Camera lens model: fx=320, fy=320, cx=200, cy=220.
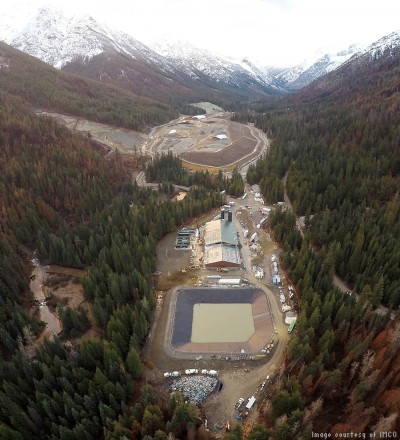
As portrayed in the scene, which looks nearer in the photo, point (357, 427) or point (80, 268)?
point (357, 427)

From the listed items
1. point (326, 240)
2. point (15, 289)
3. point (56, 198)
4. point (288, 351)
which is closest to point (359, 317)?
point (288, 351)

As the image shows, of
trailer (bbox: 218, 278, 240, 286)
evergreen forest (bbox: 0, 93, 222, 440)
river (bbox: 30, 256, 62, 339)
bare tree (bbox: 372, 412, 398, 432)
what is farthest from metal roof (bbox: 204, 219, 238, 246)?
bare tree (bbox: 372, 412, 398, 432)

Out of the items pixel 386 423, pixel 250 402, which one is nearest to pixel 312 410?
pixel 386 423

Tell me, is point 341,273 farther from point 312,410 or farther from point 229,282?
point 312,410

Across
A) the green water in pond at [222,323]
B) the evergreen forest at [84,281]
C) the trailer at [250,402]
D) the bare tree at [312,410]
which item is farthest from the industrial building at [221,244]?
Answer: the bare tree at [312,410]

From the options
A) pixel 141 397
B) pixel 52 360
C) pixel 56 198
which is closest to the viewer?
pixel 141 397

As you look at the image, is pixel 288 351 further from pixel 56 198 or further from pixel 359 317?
pixel 56 198

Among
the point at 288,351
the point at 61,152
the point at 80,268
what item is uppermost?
the point at 61,152

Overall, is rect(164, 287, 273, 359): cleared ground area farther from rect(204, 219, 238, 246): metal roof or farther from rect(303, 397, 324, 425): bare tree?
rect(204, 219, 238, 246): metal roof
